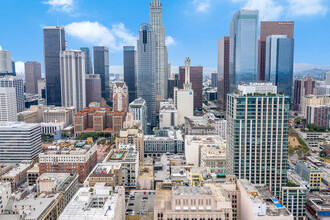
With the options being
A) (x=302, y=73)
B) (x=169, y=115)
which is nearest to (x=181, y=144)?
(x=169, y=115)

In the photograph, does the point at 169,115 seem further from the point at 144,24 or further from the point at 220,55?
the point at 220,55

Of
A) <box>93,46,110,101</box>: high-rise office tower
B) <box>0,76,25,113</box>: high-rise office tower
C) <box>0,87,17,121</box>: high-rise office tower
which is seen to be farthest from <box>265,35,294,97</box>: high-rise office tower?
<box>0,76,25,113</box>: high-rise office tower

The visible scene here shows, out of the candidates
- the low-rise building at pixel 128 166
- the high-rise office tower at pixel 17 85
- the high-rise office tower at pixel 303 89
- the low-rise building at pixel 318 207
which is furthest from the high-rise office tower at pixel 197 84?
the low-rise building at pixel 318 207

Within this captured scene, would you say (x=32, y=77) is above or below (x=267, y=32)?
below

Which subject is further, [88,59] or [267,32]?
[88,59]

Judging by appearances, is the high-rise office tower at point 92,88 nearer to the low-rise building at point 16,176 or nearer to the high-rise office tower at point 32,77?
the high-rise office tower at point 32,77

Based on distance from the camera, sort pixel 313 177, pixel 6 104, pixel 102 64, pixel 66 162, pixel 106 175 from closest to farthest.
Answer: pixel 106 175, pixel 313 177, pixel 66 162, pixel 6 104, pixel 102 64

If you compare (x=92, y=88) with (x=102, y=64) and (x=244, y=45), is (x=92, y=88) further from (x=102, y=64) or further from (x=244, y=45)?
(x=244, y=45)

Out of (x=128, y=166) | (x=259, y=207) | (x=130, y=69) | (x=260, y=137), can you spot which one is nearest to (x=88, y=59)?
(x=130, y=69)
